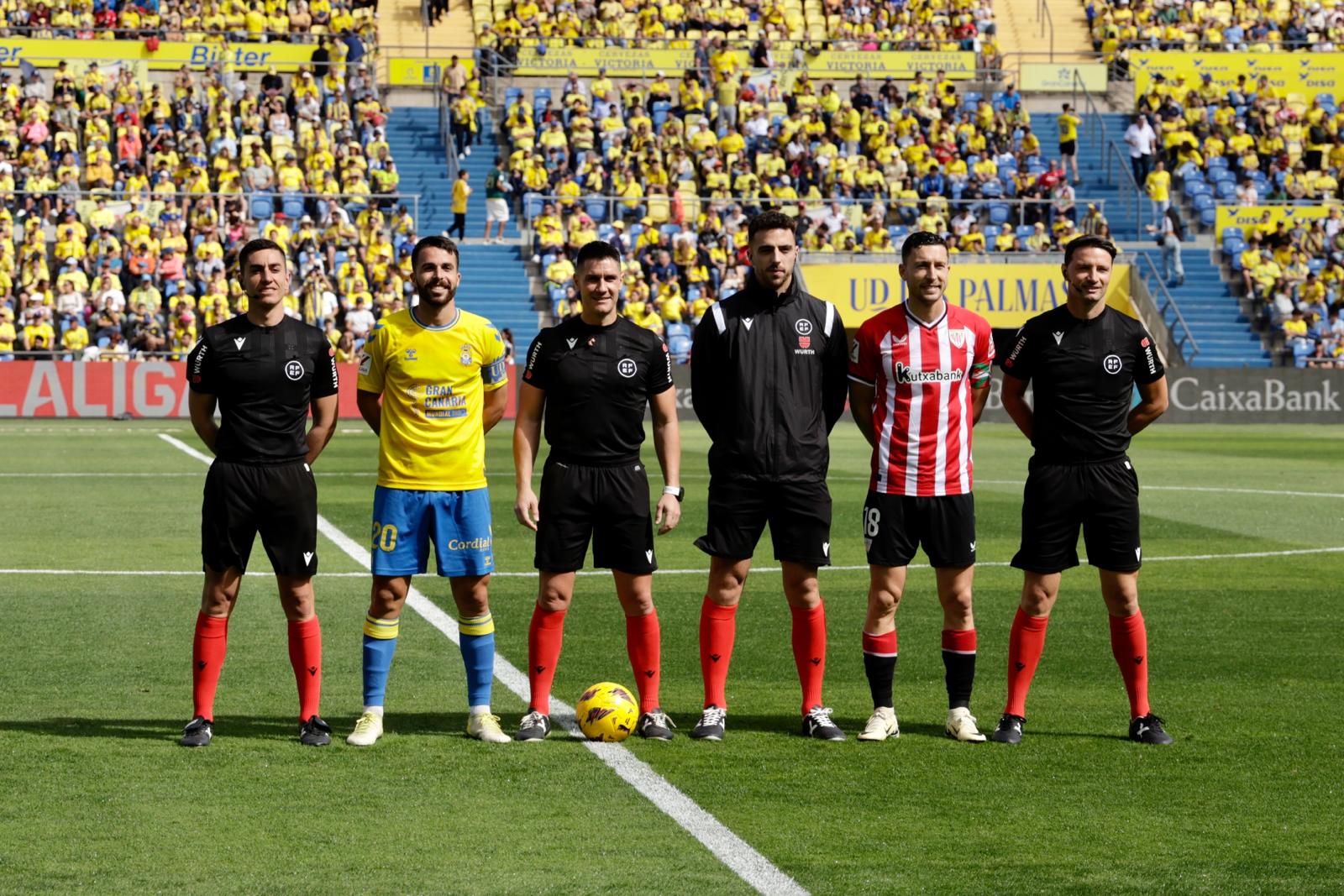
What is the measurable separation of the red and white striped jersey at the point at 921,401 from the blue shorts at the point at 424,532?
1.71 m

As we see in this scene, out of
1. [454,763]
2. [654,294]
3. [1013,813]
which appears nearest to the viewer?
[1013,813]

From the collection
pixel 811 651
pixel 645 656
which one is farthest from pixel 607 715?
pixel 811 651

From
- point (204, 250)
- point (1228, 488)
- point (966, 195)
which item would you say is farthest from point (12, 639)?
point (966, 195)

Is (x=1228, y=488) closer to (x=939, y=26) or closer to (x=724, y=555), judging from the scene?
(x=724, y=555)

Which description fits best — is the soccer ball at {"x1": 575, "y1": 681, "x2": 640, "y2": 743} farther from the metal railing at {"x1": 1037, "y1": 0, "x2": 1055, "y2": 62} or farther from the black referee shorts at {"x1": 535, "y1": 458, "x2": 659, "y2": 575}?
the metal railing at {"x1": 1037, "y1": 0, "x2": 1055, "y2": 62}

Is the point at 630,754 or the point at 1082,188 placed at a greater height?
the point at 1082,188

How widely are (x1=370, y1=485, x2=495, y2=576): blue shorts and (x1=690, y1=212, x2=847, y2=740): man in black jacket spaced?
955mm

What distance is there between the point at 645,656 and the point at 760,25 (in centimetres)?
4350

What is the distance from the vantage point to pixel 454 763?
23.7 feet

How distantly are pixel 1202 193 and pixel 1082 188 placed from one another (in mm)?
2828

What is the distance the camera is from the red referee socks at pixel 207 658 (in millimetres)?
7652

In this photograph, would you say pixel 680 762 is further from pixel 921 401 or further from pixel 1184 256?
pixel 1184 256

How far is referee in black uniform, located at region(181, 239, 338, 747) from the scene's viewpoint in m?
7.68

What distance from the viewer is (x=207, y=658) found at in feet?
25.4
